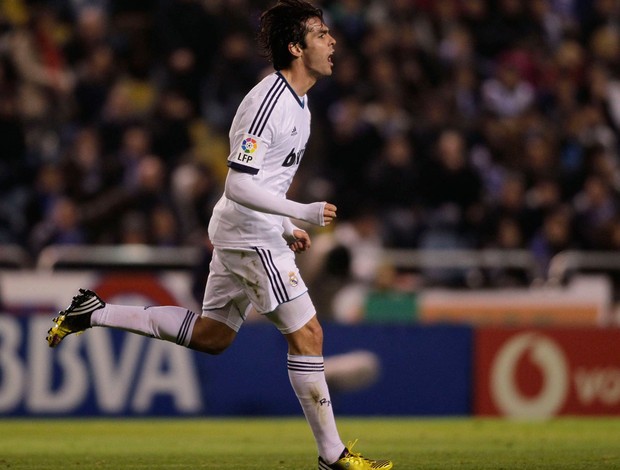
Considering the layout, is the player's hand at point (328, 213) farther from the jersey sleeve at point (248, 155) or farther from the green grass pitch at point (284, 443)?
the green grass pitch at point (284, 443)

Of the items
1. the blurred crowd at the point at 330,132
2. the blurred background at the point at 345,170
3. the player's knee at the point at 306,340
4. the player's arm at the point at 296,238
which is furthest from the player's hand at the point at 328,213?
the blurred crowd at the point at 330,132

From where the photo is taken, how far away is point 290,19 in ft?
23.5

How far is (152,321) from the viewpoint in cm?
737

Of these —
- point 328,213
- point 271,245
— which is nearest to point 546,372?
point 271,245

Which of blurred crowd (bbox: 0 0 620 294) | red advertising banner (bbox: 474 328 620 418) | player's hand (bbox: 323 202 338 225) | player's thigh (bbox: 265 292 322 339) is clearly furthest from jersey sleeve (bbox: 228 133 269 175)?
red advertising banner (bbox: 474 328 620 418)

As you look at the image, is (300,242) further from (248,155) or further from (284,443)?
(284,443)

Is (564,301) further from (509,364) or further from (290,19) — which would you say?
Answer: (290,19)

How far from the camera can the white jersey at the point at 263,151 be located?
678cm

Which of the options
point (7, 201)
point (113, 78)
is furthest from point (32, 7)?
point (7, 201)

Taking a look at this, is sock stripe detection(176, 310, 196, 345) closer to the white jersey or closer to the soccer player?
the soccer player

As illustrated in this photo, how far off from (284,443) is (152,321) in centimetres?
259

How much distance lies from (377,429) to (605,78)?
780cm

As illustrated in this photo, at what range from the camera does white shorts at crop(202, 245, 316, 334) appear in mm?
6848

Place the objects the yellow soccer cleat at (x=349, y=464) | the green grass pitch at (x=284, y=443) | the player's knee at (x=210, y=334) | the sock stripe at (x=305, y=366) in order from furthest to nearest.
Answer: the green grass pitch at (x=284, y=443) < the player's knee at (x=210, y=334) < the sock stripe at (x=305, y=366) < the yellow soccer cleat at (x=349, y=464)
